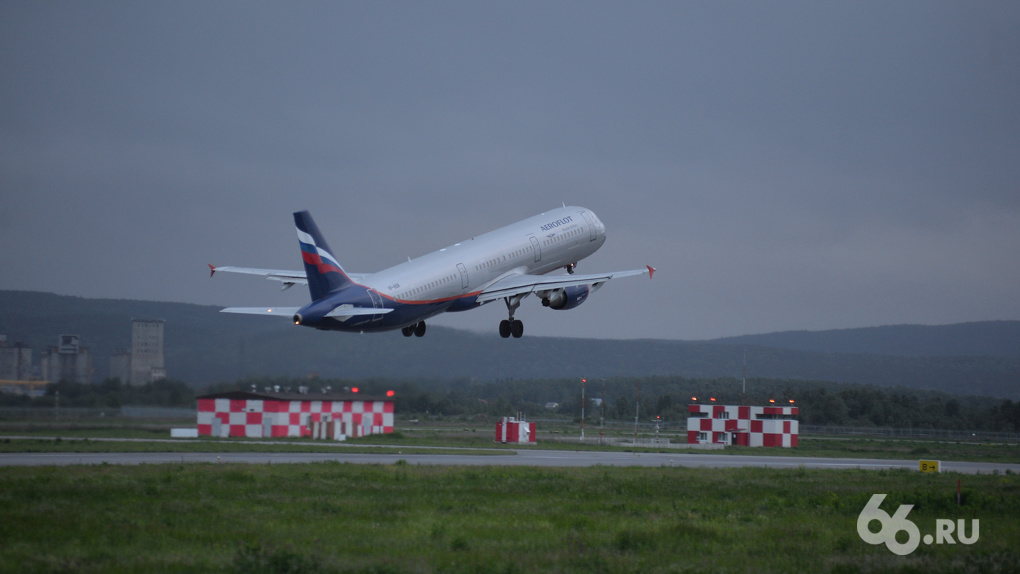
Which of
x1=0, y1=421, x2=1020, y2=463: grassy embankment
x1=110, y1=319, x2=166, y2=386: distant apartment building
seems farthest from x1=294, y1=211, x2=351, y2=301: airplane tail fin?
x1=110, y1=319, x2=166, y2=386: distant apartment building

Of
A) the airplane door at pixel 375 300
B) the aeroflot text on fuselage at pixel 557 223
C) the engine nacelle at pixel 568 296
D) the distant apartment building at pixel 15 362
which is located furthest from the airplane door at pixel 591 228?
the distant apartment building at pixel 15 362

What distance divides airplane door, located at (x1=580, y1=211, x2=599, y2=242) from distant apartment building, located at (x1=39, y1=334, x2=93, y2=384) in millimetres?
29139

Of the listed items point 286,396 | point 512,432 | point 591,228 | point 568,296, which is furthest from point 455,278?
point 512,432

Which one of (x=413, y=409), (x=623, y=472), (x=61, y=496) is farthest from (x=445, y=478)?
(x=413, y=409)

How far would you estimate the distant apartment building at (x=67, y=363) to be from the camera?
55.4m

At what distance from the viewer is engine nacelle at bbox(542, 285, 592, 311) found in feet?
183

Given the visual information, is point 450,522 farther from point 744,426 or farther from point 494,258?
point 744,426

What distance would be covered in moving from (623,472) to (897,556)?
24.2 meters

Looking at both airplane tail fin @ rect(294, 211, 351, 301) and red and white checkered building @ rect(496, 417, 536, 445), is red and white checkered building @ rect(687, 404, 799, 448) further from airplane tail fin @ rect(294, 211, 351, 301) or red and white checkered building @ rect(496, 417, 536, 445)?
airplane tail fin @ rect(294, 211, 351, 301)

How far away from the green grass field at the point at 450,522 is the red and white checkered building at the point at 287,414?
24555 mm

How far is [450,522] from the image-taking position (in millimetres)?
27594

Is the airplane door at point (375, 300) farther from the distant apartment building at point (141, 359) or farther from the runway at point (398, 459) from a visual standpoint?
the distant apartment building at point (141, 359)

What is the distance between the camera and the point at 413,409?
77750mm

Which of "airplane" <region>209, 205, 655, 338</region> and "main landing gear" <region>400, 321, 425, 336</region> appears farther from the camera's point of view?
"main landing gear" <region>400, 321, 425, 336</region>
